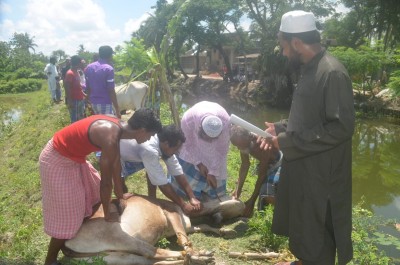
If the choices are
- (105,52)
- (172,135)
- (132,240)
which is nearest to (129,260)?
(132,240)

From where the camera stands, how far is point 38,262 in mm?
3443

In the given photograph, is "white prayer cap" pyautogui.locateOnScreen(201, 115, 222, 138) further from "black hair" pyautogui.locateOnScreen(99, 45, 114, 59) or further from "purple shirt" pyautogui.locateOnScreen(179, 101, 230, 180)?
"black hair" pyautogui.locateOnScreen(99, 45, 114, 59)

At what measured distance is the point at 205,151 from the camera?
4434 millimetres

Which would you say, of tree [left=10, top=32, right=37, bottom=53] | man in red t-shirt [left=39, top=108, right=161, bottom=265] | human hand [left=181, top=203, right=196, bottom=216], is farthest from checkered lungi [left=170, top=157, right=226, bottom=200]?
tree [left=10, top=32, right=37, bottom=53]

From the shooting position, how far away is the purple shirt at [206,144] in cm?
438

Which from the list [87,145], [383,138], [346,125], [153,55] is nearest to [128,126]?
[87,145]

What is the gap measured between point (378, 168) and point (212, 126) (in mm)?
7730

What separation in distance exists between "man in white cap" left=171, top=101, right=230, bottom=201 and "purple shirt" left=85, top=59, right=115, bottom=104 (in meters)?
2.36

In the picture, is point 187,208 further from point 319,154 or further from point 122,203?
point 319,154

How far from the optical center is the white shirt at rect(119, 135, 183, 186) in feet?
12.9

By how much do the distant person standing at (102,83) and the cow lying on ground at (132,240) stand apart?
3.21 metres

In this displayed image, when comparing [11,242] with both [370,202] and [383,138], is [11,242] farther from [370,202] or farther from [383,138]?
[383,138]

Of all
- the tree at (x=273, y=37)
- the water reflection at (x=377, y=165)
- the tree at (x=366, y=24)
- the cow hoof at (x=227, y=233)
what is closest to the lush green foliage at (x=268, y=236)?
the cow hoof at (x=227, y=233)

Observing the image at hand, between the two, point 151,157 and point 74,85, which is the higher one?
point 74,85
